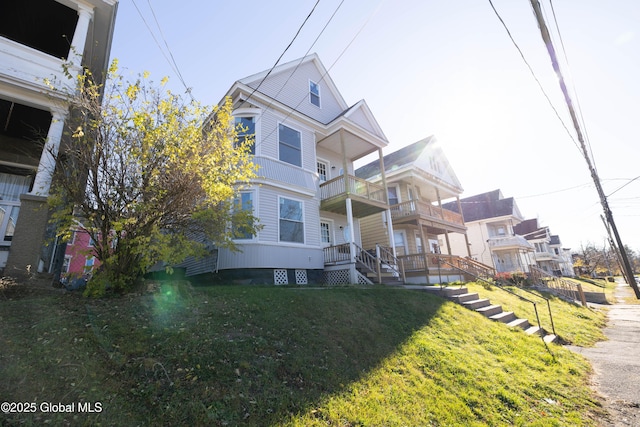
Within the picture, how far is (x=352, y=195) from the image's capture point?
1316cm

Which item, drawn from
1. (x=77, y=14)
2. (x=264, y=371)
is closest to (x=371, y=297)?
(x=264, y=371)

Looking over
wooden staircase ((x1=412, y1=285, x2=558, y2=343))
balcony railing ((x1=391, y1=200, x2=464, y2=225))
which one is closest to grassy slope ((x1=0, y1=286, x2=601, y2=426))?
wooden staircase ((x1=412, y1=285, x2=558, y2=343))

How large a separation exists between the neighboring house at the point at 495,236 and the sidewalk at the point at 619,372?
880 inches

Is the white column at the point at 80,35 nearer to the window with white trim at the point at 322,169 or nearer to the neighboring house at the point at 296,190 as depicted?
the neighboring house at the point at 296,190

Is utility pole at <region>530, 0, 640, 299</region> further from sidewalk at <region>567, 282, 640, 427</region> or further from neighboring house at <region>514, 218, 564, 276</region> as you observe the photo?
neighboring house at <region>514, 218, 564, 276</region>

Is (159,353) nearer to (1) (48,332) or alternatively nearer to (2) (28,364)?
(2) (28,364)

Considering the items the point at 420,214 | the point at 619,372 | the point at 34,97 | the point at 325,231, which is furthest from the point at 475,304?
the point at 34,97

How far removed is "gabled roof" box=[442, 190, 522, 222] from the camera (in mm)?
33562

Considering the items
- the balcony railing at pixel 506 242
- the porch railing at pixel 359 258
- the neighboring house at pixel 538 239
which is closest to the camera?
the porch railing at pixel 359 258

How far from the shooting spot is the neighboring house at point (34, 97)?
6059 millimetres

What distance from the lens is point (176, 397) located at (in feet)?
10.3

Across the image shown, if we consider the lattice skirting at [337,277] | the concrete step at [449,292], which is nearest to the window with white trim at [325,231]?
the lattice skirting at [337,277]

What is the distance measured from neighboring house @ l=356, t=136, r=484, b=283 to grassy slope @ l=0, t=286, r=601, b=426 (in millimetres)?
9233

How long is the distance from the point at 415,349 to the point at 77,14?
12708 mm
